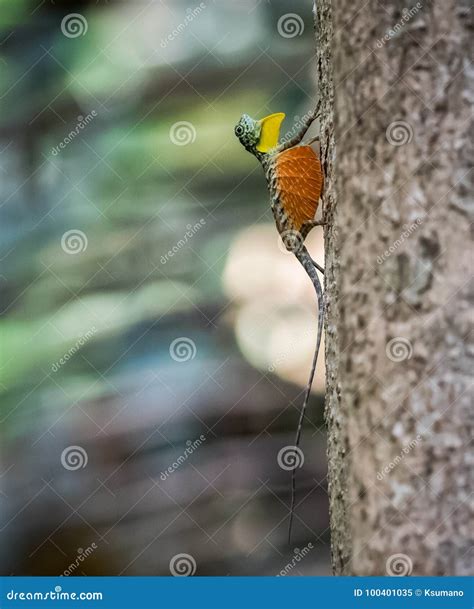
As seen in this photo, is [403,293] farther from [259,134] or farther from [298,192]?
[259,134]

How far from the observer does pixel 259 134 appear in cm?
202

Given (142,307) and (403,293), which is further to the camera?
(142,307)

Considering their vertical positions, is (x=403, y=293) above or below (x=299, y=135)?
below

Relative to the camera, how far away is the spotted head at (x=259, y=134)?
6.56ft

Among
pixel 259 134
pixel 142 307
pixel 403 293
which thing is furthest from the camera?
pixel 142 307

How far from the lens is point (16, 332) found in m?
2.80

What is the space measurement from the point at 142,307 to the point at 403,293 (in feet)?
5.43

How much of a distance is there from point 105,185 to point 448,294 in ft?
6.30

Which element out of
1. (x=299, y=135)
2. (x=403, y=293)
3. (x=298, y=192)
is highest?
(x=299, y=135)

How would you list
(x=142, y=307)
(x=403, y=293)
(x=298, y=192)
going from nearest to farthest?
(x=403, y=293), (x=298, y=192), (x=142, y=307)

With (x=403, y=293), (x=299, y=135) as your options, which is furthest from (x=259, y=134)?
(x=403, y=293)

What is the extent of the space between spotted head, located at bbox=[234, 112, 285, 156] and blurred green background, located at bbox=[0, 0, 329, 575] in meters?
0.81

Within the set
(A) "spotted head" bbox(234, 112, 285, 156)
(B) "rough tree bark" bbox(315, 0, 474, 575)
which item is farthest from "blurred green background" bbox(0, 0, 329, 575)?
(B) "rough tree bark" bbox(315, 0, 474, 575)

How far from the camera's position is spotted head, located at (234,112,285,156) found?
1998 millimetres
